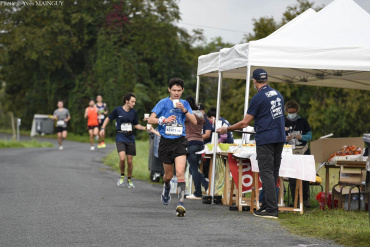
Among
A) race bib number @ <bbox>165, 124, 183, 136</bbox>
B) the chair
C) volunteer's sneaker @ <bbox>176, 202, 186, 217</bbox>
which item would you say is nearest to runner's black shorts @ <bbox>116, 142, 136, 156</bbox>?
race bib number @ <bbox>165, 124, 183, 136</bbox>

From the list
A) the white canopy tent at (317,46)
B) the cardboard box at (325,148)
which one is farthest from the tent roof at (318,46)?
the cardboard box at (325,148)

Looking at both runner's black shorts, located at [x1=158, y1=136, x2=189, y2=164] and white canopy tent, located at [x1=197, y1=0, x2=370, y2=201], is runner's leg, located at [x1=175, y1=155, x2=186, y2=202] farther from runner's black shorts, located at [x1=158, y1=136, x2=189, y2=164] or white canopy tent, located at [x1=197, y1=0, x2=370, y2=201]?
white canopy tent, located at [x1=197, y1=0, x2=370, y2=201]

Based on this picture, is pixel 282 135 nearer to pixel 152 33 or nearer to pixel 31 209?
pixel 31 209

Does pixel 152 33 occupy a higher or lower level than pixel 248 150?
higher

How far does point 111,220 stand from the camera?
33.6ft

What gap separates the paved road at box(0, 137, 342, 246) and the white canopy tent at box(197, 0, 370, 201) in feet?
6.97

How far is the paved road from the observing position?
8453 millimetres

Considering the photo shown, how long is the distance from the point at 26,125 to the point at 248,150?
45381 mm

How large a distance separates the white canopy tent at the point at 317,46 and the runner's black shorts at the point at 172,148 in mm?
1578

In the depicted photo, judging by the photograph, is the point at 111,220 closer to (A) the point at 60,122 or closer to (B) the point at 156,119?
(B) the point at 156,119

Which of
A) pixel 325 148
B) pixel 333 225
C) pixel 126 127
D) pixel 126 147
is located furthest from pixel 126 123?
pixel 333 225

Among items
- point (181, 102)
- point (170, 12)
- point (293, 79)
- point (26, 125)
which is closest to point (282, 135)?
point (181, 102)

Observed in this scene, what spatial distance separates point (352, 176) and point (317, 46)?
2.37 metres

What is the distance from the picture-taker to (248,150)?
12289 mm
